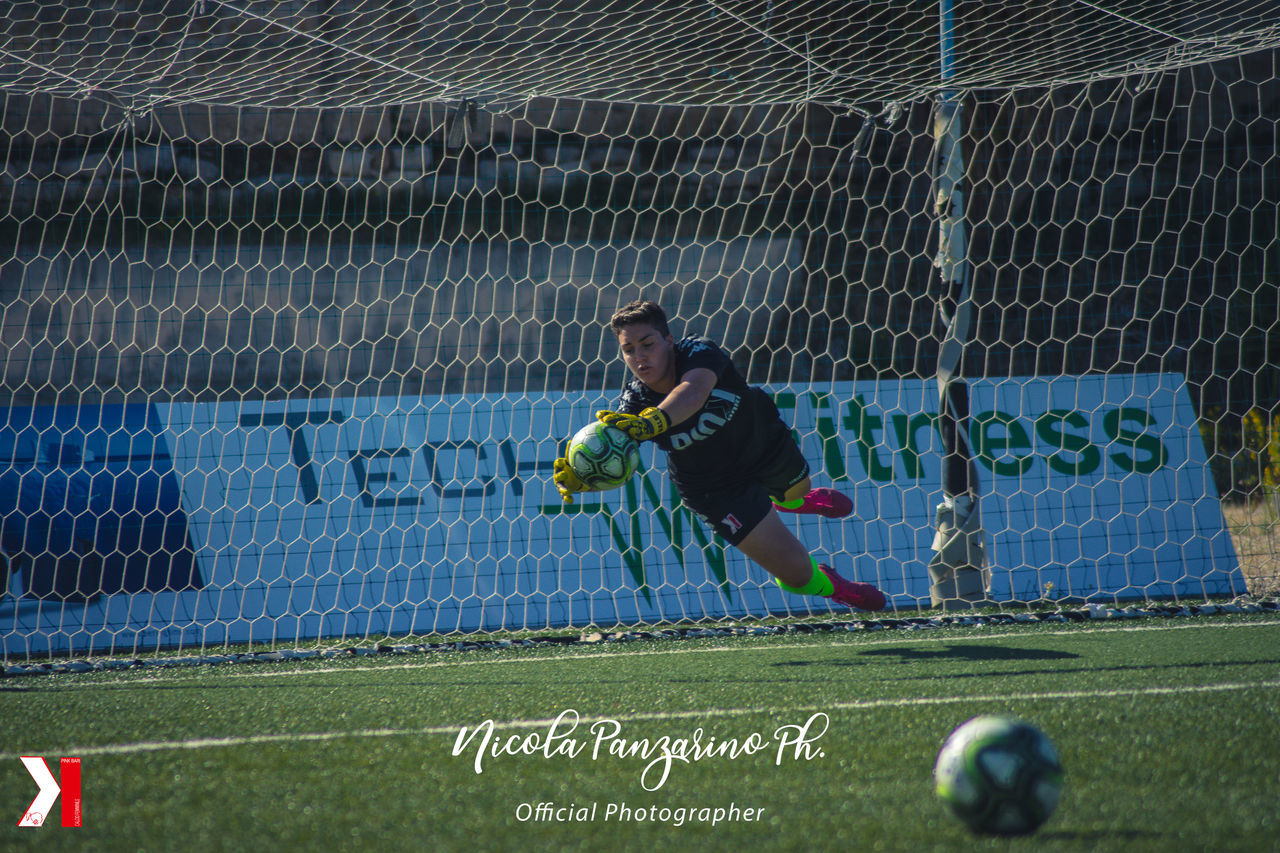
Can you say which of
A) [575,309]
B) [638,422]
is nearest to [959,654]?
[638,422]

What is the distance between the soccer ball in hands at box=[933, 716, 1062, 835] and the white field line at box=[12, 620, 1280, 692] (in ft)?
7.33

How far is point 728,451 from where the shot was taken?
405 cm

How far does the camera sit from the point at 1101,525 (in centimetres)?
508

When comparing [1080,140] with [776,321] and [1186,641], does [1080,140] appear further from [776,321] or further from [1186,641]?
[1186,641]

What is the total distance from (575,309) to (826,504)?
2906 millimetres

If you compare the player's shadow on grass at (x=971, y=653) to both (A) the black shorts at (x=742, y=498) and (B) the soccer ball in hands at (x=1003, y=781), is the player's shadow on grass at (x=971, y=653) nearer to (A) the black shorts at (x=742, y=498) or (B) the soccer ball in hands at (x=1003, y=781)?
(A) the black shorts at (x=742, y=498)

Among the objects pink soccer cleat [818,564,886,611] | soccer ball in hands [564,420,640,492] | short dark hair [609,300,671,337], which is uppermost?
short dark hair [609,300,671,337]

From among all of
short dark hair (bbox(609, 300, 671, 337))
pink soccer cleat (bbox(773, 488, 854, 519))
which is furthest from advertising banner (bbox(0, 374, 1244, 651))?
short dark hair (bbox(609, 300, 671, 337))

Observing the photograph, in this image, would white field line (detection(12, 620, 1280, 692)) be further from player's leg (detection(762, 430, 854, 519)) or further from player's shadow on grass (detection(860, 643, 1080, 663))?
player's leg (detection(762, 430, 854, 519))

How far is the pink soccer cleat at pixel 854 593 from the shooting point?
418 centimetres

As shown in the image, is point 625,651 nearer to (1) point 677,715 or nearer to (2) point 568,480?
(2) point 568,480

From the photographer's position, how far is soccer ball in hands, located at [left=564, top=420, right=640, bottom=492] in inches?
115

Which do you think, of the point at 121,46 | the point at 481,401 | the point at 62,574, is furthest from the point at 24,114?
the point at 481,401

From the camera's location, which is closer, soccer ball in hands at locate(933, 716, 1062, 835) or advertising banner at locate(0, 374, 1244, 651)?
soccer ball in hands at locate(933, 716, 1062, 835)
